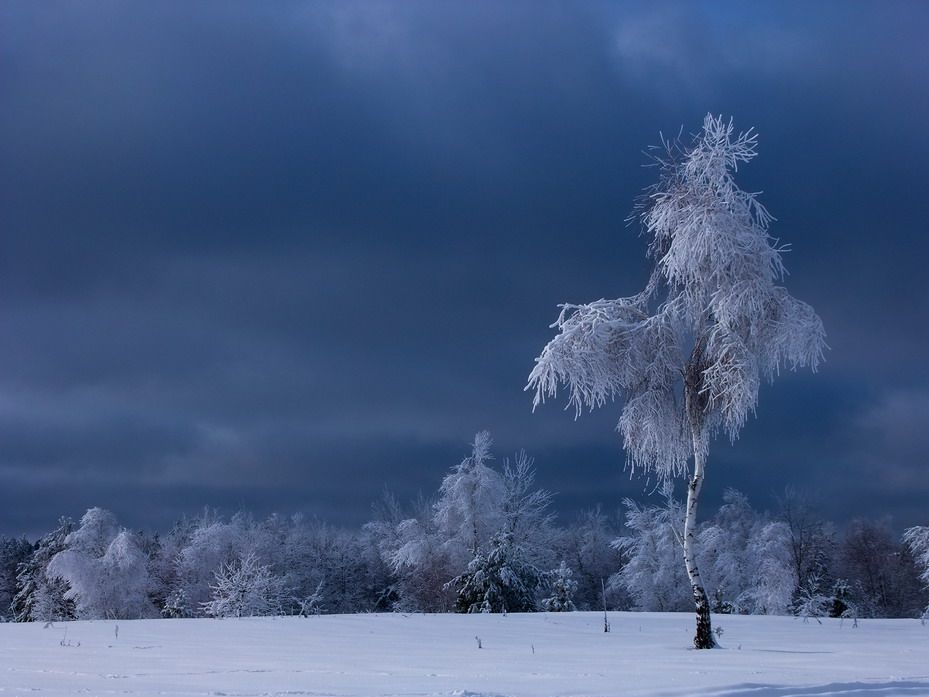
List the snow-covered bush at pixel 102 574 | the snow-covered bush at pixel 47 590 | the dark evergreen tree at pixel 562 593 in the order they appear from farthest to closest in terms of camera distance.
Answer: the snow-covered bush at pixel 47 590
the snow-covered bush at pixel 102 574
the dark evergreen tree at pixel 562 593

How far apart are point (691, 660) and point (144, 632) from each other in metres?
11.0

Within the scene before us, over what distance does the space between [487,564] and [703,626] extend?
102 feet

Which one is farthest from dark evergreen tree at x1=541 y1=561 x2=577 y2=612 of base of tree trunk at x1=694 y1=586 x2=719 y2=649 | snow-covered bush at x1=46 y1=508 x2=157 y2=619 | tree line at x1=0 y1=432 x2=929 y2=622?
snow-covered bush at x1=46 y1=508 x2=157 y2=619

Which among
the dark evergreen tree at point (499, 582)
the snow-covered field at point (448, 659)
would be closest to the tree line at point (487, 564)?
the dark evergreen tree at point (499, 582)

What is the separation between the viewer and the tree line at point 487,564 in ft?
157

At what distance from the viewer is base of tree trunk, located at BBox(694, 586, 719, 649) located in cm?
1631

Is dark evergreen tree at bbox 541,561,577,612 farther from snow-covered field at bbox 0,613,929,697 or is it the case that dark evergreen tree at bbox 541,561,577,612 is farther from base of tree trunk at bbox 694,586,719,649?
base of tree trunk at bbox 694,586,719,649

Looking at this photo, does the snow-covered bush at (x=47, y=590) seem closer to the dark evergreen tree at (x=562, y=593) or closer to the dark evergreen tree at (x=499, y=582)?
the dark evergreen tree at (x=499, y=582)

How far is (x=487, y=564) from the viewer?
154ft

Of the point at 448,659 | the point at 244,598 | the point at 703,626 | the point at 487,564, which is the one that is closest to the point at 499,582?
the point at 487,564

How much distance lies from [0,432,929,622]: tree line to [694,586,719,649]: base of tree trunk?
24.3 m

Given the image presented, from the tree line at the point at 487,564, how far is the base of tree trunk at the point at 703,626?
24.3 metres

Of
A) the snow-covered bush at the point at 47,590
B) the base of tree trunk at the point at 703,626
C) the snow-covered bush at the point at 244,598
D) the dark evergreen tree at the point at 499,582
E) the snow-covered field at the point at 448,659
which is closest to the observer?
the snow-covered field at the point at 448,659

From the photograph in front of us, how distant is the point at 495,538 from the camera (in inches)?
1902
